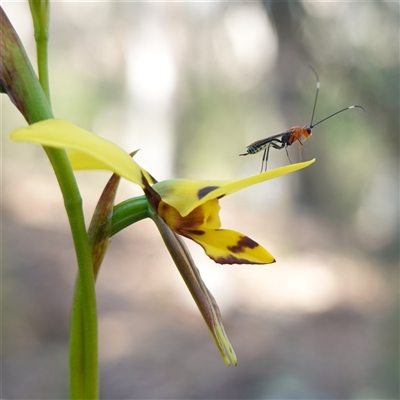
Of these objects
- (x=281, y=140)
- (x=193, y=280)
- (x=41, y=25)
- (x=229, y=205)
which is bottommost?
(x=193, y=280)

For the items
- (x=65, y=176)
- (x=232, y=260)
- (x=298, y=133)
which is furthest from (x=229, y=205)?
(x=65, y=176)

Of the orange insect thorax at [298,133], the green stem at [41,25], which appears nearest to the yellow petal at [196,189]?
the green stem at [41,25]

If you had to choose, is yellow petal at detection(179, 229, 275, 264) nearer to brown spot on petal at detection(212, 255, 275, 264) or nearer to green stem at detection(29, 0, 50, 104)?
brown spot on petal at detection(212, 255, 275, 264)

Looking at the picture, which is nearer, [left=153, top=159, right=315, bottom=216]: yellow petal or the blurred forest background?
[left=153, top=159, right=315, bottom=216]: yellow petal

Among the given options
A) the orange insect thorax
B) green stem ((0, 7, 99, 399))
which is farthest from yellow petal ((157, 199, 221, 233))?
the orange insect thorax

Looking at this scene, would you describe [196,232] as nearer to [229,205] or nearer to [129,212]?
[129,212]

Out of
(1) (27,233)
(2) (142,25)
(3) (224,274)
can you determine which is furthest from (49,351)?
(2) (142,25)
